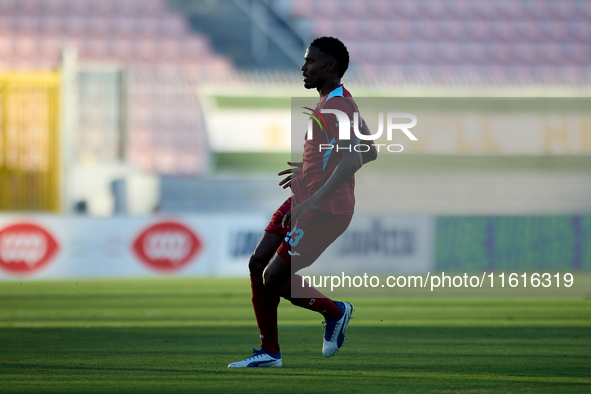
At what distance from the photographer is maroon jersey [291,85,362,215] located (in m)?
4.71

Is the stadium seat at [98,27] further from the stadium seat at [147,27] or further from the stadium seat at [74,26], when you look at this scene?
the stadium seat at [147,27]

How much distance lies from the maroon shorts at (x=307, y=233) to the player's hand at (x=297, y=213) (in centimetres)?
10

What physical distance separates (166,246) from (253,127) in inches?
222

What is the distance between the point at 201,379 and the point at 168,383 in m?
0.21

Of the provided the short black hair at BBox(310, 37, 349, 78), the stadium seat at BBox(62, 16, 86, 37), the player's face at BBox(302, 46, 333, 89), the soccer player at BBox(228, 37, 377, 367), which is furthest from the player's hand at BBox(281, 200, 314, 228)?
the stadium seat at BBox(62, 16, 86, 37)

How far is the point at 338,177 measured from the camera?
4.65m

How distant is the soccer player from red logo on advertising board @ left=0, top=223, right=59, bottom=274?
371 inches

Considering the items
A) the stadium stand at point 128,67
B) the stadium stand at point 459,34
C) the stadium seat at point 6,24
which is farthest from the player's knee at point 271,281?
the stadium seat at point 6,24

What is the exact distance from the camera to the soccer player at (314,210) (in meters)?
4.71

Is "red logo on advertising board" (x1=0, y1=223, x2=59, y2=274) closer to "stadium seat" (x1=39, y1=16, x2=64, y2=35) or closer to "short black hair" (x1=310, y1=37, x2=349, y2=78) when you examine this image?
"stadium seat" (x1=39, y1=16, x2=64, y2=35)

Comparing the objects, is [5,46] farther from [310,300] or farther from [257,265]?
[310,300]

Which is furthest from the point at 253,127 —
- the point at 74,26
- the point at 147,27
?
the point at 74,26

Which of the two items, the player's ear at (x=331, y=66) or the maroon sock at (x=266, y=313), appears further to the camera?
the maroon sock at (x=266, y=313)

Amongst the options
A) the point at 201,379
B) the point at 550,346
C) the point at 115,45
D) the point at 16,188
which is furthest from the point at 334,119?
the point at 115,45
